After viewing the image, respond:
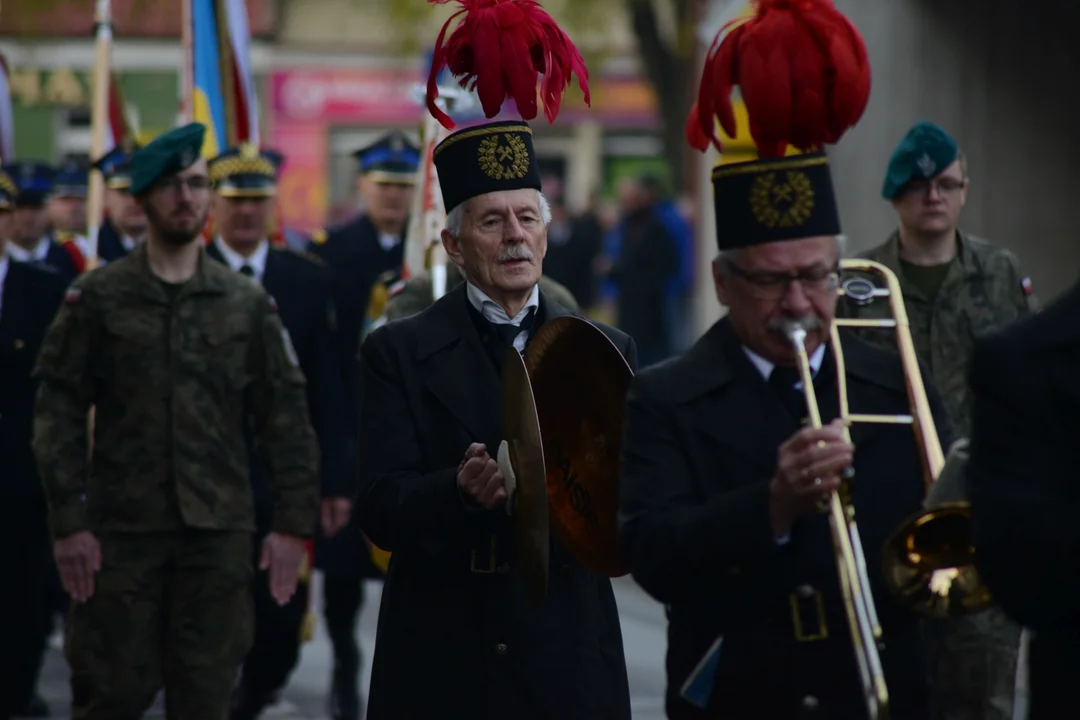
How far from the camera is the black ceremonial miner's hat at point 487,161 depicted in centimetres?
557

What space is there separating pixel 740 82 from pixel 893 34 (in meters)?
9.71

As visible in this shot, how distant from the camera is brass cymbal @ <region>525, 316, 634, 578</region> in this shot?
5.10 metres

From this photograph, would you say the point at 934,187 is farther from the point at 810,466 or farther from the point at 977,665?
the point at 810,466

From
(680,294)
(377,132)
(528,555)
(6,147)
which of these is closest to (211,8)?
(6,147)

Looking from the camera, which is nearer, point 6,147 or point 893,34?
point 6,147

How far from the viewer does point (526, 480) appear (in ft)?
16.1

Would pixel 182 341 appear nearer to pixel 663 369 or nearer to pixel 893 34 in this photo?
pixel 663 369

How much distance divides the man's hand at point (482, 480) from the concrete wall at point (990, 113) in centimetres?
917

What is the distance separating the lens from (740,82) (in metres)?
4.66

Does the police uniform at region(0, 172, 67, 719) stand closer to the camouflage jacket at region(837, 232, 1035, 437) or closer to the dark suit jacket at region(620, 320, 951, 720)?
the camouflage jacket at region(837, 232, 1035, 437)

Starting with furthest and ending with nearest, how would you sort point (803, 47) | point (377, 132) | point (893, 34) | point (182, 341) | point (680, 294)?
point (377, 132)
point (680, 294)
point (893, 34)
point (182, 341)
point (803, 47)

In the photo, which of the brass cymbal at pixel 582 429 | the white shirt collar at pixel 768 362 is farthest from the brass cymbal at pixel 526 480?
the white shirt collar at pixel 768 362

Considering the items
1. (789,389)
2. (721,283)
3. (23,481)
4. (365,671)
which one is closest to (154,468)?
(23,481)

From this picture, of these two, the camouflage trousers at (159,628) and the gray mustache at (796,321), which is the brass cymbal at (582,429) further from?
the camouflage trousers at (159,628)
